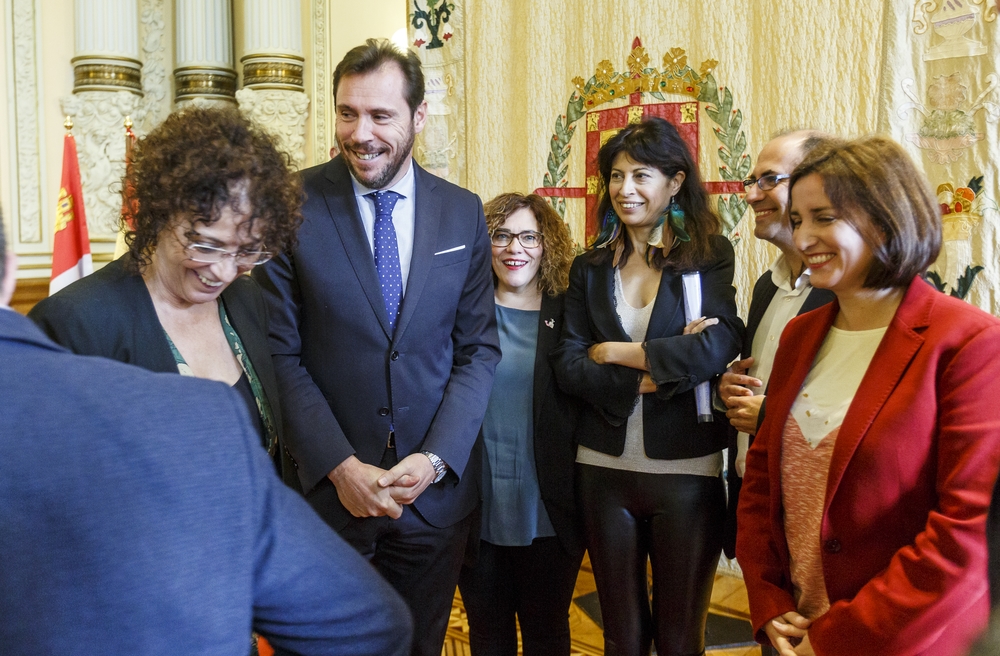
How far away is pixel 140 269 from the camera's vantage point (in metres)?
1.50

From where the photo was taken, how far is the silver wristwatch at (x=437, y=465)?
202 cm

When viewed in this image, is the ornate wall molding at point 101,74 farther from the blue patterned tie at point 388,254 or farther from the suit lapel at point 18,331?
the suit lapel at point 18,331

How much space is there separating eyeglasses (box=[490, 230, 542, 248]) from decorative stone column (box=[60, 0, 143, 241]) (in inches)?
133

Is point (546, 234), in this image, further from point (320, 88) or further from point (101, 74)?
point (101, 74)

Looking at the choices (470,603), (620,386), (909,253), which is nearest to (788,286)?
(620,386)

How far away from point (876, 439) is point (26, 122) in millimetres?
5175

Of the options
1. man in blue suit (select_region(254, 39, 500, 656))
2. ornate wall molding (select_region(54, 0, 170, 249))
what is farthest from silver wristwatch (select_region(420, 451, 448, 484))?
ornate wall molding (select_region(54, 0, 170, 249))

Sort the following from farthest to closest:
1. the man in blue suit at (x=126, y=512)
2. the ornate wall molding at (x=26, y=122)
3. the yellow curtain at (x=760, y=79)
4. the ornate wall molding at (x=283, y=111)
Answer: the ornate wall molding at (x=26, y=122)
the ornate wall molding at (x=283, y=111)
the yellow curtain at (x=760, y=79)
the man in blue suit at (x=126, y=512)

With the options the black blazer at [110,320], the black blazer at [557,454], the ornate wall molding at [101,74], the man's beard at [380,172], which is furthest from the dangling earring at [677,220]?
the ornate wall molding at [101,74]

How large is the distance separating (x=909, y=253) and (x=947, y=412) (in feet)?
0.93

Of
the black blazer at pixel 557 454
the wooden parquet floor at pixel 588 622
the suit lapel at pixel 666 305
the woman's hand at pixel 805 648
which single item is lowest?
the wooden parquet floor at pixel 588 622

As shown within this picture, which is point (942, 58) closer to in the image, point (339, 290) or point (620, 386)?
point (620, 386)

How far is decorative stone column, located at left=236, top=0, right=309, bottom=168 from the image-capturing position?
480 centimetres

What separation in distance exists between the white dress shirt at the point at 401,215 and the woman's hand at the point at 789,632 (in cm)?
113
